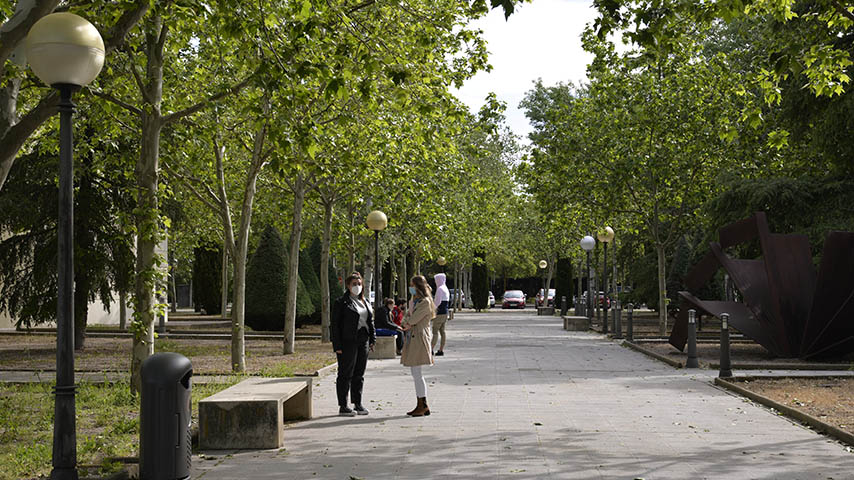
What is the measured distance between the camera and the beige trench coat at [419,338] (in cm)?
1116

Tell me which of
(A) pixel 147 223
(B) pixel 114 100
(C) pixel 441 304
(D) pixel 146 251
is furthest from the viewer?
(C) pixel 441 304

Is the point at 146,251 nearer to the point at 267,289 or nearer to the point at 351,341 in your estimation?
the point at 351,341

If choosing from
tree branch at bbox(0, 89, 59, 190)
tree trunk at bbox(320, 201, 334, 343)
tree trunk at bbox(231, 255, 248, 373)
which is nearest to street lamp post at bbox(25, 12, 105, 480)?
tree branch at bbox(0, 89, 59, 190)

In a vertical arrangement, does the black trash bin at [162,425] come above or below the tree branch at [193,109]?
below

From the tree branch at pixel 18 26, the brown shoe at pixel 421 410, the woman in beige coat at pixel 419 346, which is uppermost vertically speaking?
the tree branch at pixel 18 26

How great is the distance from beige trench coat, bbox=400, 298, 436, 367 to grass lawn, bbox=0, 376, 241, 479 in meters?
2.60

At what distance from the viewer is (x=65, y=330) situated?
688 centimetres

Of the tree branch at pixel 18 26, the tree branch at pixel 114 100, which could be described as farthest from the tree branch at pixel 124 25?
the tree branch at pixel 114 100

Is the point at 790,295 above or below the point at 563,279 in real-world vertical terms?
below

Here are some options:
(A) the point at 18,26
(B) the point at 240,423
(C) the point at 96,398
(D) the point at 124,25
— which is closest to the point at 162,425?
(B) the point at 240,423

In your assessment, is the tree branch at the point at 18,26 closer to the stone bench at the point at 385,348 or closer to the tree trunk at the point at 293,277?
the tree trunk at the point at 293,277

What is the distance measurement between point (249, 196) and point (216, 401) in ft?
27.3

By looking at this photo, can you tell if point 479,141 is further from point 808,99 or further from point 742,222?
point 742,222

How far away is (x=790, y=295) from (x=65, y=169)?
15257mm
